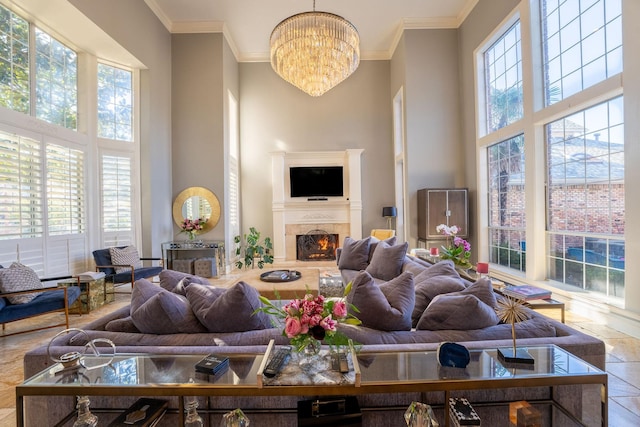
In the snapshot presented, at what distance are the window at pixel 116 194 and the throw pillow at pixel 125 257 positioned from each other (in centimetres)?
60

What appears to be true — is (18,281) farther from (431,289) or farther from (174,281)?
(431,289)

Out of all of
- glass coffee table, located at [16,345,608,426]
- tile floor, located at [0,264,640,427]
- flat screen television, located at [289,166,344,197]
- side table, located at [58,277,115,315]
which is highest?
flat screen television, located at [289,166,344,197]

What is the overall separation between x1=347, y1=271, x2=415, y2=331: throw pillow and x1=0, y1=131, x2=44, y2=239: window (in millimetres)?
4478

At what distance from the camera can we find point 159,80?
573cm

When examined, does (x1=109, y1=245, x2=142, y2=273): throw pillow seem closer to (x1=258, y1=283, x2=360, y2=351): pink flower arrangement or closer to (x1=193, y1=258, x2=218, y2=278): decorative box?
(x1=193, y1=258, x2=218, y2=278): decorative box

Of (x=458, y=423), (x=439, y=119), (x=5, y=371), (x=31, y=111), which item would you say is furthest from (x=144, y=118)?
(x=458, y=423)

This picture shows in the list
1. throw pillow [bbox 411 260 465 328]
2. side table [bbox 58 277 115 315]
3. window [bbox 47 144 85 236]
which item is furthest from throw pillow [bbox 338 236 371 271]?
window [bbox 47 144 85 236]

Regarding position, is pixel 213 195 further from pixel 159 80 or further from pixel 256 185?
pixel 159 80

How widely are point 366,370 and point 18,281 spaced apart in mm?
3923

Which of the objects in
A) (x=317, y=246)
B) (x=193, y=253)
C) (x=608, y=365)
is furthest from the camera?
(x=317, y=246)

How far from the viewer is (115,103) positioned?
5.27 meters

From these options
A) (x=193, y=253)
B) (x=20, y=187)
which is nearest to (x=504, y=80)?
(x=193, y=253)

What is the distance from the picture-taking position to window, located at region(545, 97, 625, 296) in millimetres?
3158

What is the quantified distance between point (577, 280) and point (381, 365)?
3736 mm
